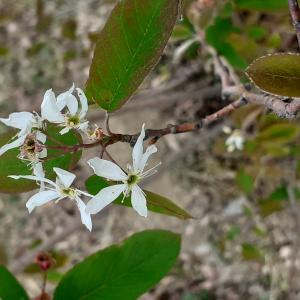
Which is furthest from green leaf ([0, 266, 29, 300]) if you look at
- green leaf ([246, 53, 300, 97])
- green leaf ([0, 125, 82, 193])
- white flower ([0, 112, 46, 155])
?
green leaf ([246, 53, 300, 97])

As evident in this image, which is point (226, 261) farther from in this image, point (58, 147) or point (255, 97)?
point (58, 147)

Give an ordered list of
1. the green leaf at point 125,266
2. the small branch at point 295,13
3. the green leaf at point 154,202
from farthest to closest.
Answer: the green leaf at point 125,266 → the green leaf at point 154,202 → the small branch at point 295,13

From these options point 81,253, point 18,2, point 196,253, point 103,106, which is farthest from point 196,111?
point 103,106

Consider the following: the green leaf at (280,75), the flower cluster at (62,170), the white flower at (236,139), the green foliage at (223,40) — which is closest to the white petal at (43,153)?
the flower cluster at (62,170)

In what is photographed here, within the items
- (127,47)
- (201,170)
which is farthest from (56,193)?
(201,170)

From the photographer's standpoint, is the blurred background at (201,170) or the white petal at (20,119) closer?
the white petal at (20,119)

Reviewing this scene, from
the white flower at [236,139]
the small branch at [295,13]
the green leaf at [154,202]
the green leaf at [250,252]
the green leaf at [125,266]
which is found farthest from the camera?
the green leaf at [250,252]

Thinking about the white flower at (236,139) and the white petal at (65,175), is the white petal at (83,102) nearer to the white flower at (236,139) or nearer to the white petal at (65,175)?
the white petal at (65,175)
